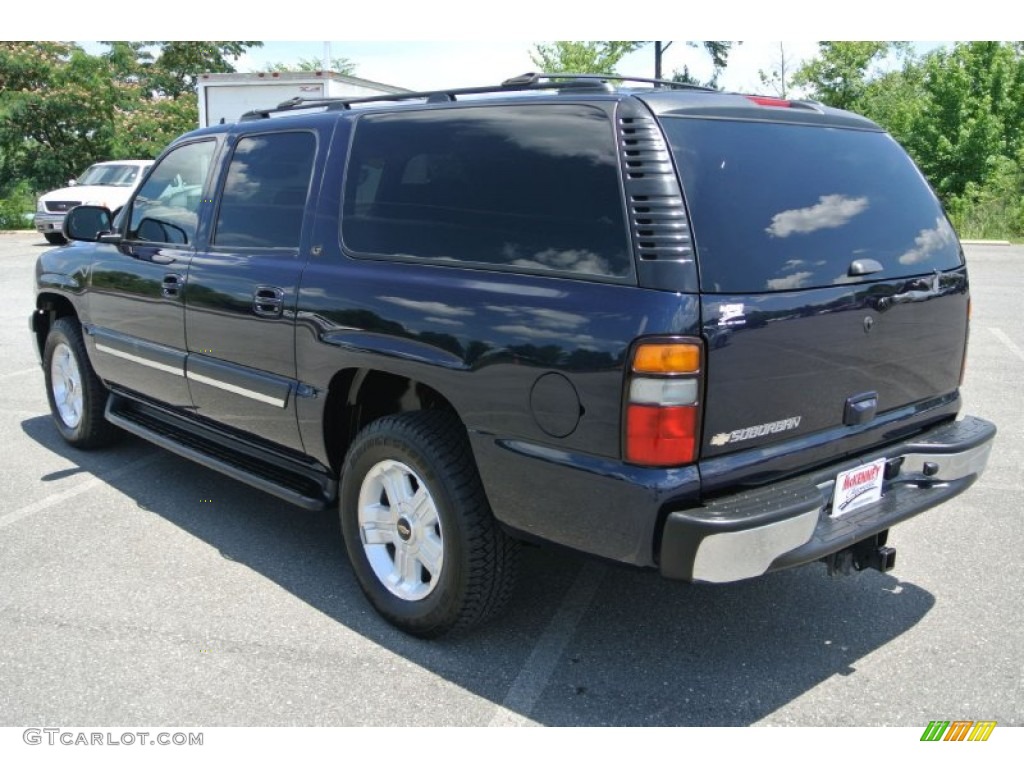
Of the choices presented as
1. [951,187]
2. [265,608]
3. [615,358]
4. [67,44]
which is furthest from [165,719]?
[67,44]

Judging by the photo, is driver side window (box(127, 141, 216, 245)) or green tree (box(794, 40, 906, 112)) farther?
green tree (box(794, 40, 906, 112))

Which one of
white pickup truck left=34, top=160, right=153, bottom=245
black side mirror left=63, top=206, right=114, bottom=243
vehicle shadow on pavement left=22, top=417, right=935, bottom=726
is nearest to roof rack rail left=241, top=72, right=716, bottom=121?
vehicle shadow on pavement left=22, top=417, right=935, bottom=726

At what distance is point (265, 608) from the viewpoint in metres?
3.66

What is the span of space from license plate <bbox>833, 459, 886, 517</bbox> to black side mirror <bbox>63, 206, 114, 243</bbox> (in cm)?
417

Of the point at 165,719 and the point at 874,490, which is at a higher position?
the point at 874,490

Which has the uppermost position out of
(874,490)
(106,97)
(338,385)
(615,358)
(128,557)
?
(106,97)

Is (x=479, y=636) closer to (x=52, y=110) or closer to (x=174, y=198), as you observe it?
(x=174, y=198)

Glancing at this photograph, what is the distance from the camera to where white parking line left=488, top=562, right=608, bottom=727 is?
2.95 metres

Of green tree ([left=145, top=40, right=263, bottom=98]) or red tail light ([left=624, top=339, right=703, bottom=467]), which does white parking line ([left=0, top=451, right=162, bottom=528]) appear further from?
green tree ([left=145, top=40, right=263, bottom=98])

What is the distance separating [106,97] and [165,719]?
28094 millimetres

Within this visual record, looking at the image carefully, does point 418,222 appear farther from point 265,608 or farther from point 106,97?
point 106,97

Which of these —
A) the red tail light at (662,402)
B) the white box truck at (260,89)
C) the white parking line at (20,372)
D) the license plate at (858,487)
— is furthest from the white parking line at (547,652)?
the white box truck at (260,89)

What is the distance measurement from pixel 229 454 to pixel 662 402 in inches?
101

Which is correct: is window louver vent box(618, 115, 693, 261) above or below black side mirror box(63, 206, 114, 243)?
above
